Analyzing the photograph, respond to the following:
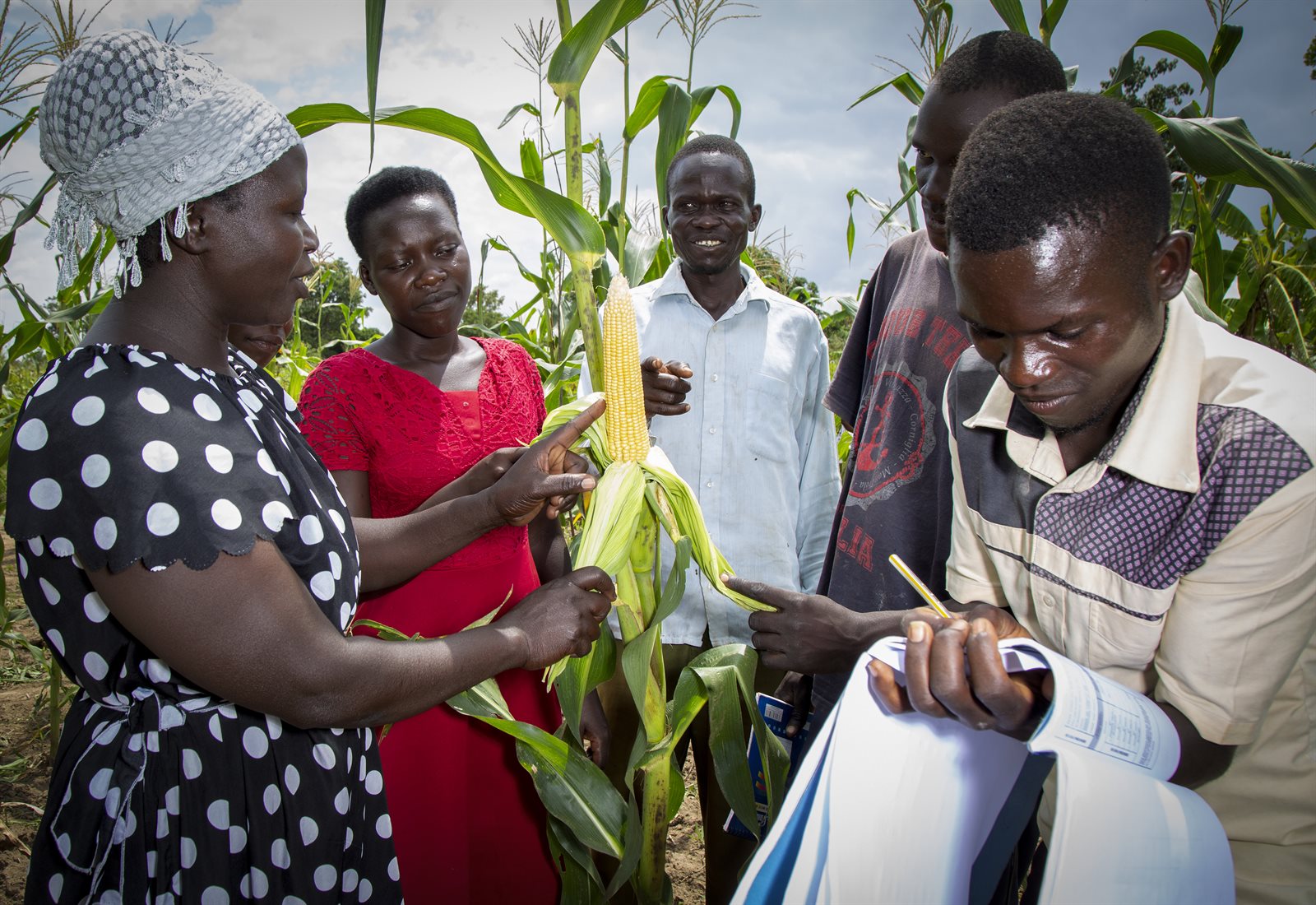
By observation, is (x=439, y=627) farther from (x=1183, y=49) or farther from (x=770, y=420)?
(x=1183, y=49)

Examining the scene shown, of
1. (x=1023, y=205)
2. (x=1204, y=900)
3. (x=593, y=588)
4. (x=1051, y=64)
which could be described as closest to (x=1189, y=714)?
(x=1204, y=900)

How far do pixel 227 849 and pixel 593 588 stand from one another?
743 mm

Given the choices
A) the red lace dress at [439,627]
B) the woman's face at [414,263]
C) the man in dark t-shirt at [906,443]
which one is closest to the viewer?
the man in dark t-shirt at [906,443]

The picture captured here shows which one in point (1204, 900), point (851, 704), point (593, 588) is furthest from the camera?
point (593, 588)

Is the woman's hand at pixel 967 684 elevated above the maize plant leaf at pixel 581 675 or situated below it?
above

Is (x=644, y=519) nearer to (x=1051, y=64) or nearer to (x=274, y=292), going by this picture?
(x=274, y=292)

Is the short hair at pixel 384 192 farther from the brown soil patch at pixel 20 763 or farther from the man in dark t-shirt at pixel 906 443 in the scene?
the brown soil patch at pixel 20 763

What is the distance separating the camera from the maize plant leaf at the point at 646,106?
249cm

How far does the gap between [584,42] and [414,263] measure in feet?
2.73

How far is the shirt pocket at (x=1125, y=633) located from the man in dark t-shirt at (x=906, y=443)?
400 millimetres

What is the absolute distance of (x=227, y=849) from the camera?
124 centimetres

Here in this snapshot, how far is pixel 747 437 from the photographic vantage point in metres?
2.41

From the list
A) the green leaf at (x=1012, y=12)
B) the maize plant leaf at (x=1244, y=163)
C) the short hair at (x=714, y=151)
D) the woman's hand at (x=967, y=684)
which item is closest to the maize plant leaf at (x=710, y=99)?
the short hair at (x=714, y=151)

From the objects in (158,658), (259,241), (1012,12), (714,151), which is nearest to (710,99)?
(714,151)
